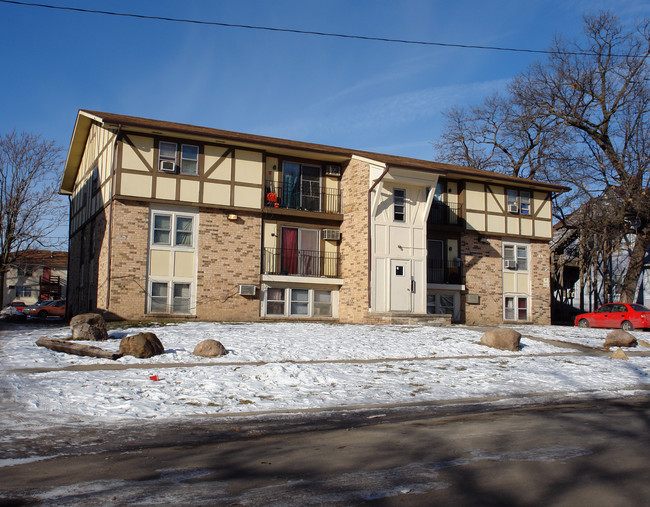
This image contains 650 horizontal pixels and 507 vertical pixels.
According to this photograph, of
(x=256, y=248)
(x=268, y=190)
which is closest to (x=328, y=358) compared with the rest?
(x=256, y=248)

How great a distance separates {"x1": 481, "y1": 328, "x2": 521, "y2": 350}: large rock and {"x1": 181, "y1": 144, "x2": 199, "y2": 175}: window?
40.5 ft

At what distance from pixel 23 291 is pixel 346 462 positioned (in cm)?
5616

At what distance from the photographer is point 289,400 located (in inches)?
382

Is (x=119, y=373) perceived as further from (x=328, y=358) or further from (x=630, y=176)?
(x=630, y=176)

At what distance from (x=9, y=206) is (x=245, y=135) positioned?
2097 centimetres

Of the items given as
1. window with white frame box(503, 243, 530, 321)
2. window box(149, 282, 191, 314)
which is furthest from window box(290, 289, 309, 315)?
window with white frame box(503, 243, 530, 321)

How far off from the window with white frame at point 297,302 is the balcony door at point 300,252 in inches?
30.3

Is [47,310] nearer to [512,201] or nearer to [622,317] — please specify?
[512,201]

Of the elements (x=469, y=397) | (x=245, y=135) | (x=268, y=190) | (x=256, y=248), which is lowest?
(x=469, y=397)

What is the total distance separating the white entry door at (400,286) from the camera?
74.0ft

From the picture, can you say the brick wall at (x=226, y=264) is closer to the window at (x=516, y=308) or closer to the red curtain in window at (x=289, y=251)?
the red curtain in window at (x=289, y=251)

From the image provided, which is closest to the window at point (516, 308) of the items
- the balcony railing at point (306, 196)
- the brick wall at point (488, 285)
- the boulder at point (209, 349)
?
the brick wall at point (488, 285)

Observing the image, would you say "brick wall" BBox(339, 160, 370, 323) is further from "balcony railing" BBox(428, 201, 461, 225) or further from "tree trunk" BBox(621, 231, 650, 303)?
"tree trunk" BBox(621, 231, 650, 303)

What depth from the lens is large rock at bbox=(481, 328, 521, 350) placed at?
1625 centimetres
